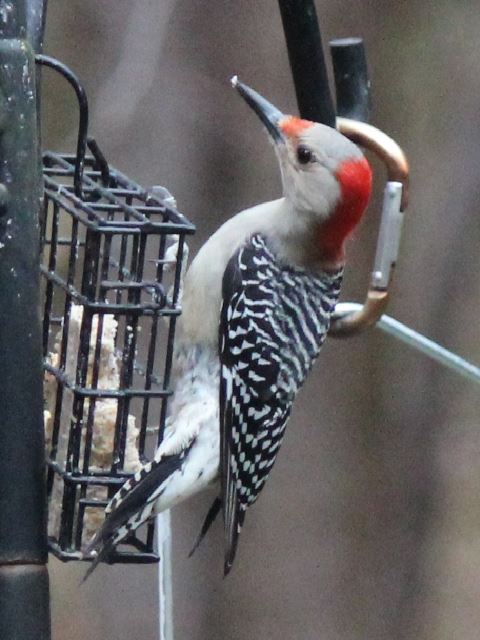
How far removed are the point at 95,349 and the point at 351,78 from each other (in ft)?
2.11

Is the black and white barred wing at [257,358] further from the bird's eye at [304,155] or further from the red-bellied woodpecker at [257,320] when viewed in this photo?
the bird's eye at [304,155]

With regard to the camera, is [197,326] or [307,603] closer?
[197,326]

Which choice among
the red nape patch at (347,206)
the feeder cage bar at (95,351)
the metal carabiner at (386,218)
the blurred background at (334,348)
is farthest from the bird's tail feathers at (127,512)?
the blurred background at (334,348)

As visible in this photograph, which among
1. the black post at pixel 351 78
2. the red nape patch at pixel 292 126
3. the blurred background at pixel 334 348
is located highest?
the black post at pixel 351 78

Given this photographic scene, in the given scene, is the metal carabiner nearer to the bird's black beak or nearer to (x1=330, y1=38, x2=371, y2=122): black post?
(x1=330, y1=38, x2=371, y2=122): black post

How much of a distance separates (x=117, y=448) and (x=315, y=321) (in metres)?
0.57

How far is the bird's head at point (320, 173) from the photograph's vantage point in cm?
245

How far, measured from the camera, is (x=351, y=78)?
86.7 inches

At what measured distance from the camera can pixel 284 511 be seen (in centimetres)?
455

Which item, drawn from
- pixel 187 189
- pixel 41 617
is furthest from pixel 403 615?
pixel 41 617

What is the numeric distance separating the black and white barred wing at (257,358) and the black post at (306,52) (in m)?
0.50

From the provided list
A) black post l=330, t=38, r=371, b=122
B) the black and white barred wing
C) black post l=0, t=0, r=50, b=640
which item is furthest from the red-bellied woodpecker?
black post l=0, t=0, r=50, b=640

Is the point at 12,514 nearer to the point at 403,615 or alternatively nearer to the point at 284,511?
the point at 284,511

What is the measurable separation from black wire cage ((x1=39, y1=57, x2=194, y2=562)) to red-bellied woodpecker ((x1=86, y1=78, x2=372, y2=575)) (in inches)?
5.4
